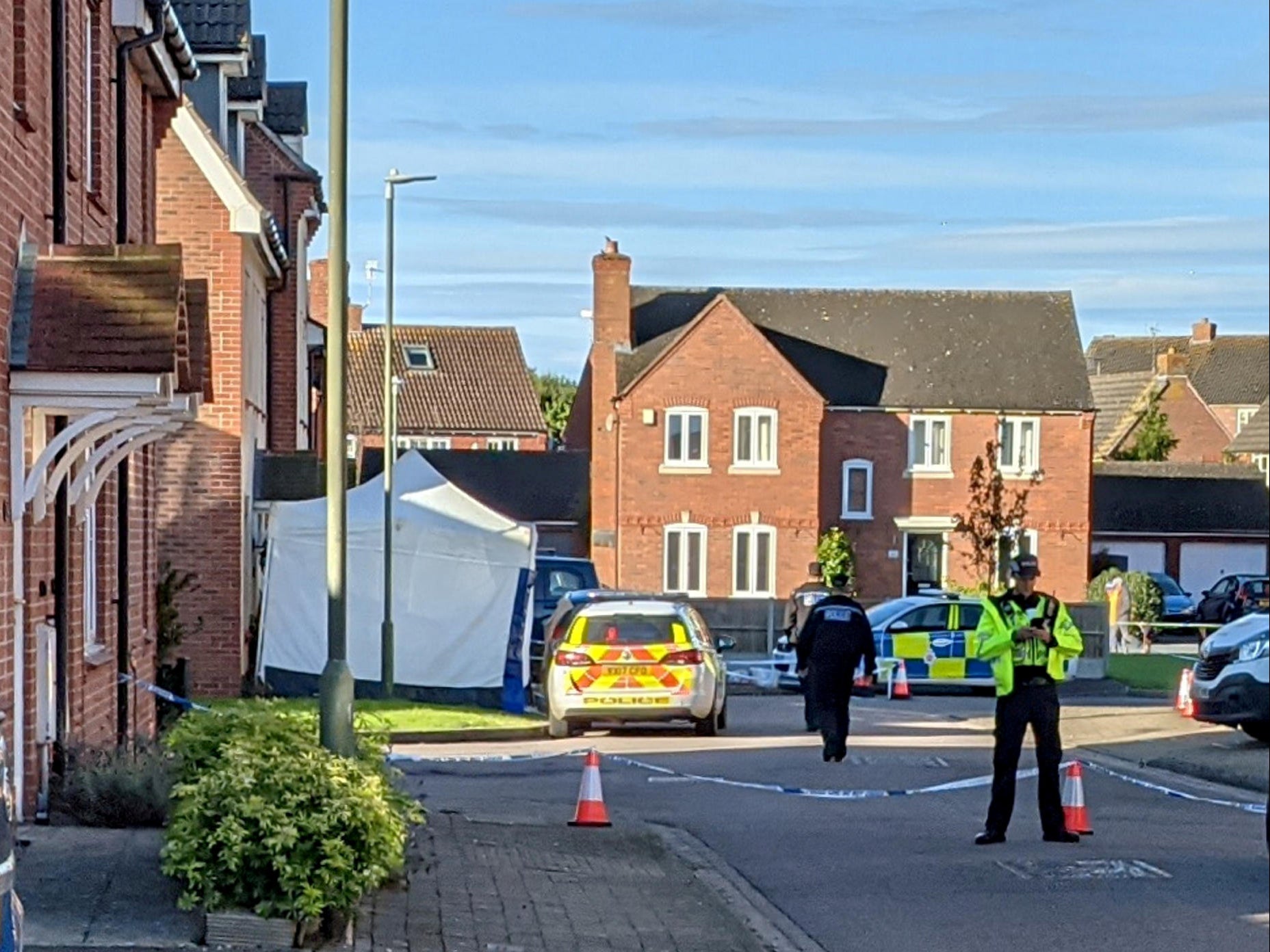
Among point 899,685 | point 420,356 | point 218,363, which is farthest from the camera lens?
point 420,356

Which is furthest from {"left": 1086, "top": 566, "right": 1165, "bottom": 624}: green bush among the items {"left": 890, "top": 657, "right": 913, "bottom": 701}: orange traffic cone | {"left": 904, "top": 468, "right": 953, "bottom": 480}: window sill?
{"left": 890, "top": 657, "right": 913, "bottom": 701}: orange traffic cone

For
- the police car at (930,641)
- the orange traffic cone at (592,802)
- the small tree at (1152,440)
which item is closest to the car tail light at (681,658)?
the orange traffic cone at (592,802)

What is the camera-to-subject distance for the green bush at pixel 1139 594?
Result: 50.3m

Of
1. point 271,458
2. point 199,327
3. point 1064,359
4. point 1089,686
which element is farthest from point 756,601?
point 199,327

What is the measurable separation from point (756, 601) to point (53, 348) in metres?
28.1

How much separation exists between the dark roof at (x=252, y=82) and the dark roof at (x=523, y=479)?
Answer: 26.9 metres

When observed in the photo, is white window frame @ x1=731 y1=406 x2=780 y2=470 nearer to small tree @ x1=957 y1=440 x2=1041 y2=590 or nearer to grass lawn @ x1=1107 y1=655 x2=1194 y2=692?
small tree @ x1=957 y1=440 x2=1041 y2=590

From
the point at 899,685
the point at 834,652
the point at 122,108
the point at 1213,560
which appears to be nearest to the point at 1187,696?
the point at 834,652

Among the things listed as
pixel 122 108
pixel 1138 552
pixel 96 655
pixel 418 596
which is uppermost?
pixel 122 108

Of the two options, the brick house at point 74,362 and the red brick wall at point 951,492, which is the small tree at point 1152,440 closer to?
the red brick wall at point 951,492

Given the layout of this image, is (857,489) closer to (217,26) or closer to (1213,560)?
(1213,560)

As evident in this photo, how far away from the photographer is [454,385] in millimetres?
79000

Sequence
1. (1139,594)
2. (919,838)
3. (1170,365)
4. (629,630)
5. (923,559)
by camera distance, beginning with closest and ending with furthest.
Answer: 1. (919,838)
2. (629,630)
3. (1139,594)
4. (923,559)
5. (1170,365)

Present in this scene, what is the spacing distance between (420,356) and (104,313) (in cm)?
6689
